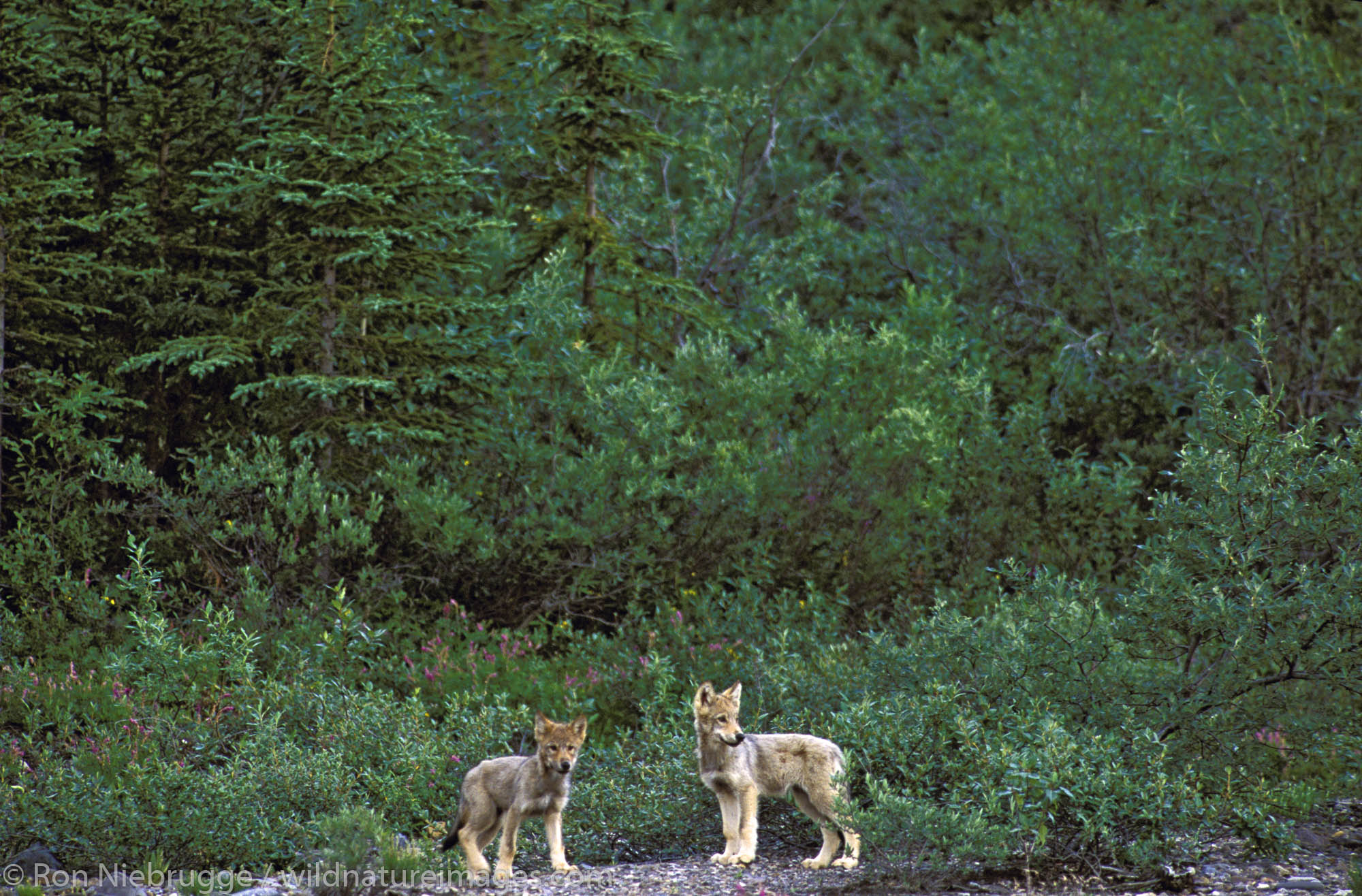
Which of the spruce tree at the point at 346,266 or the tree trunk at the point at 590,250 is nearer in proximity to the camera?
the spruce tree at the point at 346,266

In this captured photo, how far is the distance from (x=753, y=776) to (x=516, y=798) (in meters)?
1.20

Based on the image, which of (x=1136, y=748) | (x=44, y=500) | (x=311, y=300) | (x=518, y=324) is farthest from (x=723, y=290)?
(x=1136, y=748)

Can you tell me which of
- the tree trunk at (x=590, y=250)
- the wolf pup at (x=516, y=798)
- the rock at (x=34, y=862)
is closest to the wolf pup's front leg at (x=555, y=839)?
the wolf pup at (x=516, y=798)

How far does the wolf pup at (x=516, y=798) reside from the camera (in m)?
6.63

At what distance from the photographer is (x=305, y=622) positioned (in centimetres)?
1063

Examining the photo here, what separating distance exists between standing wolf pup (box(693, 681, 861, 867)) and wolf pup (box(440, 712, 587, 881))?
662 mm

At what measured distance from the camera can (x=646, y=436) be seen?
1247 cm

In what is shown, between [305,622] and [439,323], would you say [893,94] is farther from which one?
[305,622]

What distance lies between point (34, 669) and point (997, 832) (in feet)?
26.3

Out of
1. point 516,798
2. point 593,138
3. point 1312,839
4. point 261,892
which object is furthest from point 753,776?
point 593,138

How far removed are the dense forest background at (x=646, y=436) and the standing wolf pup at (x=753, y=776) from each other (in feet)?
1.70

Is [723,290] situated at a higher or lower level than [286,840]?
higher

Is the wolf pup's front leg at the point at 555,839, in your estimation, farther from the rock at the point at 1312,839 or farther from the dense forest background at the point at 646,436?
the rock at the point at 1312,839

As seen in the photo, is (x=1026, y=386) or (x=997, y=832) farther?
(x=1026, y=386)
